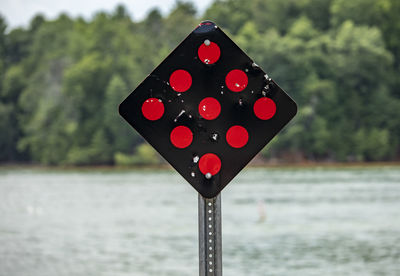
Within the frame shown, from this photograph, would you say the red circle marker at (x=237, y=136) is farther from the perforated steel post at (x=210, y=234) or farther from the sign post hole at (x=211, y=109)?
the perforated steel post at (x=210, y=234)

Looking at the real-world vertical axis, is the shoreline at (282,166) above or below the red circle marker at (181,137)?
above

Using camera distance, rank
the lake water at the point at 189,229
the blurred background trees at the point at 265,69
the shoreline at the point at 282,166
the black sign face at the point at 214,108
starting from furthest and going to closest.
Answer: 1. the blurred background trees at the point at 265,69
2. the shoreline at the point at 282,166
3. the lake water at the point at 189,229
4. the black sign face at the point at 214,108

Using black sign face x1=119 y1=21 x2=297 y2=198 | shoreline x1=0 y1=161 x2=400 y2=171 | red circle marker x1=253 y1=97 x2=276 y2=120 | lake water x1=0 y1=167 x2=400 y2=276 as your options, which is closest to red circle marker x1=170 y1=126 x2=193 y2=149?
black sign face x1=119 y1=21 x2=297 y2=198

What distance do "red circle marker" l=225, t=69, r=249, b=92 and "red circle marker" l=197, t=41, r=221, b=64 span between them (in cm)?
7

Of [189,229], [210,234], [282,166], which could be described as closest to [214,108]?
[210,234]

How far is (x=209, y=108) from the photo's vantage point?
2842mm

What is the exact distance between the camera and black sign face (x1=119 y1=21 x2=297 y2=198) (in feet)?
9.31

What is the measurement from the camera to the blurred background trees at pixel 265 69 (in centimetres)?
7788

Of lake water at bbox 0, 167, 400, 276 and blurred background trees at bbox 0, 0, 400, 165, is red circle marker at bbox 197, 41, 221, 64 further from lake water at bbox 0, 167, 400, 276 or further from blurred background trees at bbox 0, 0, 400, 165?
blurred background trees at bbox 0, 0, 400, 165

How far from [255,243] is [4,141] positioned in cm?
6562

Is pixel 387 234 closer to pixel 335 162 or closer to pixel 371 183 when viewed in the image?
pixel 371 183

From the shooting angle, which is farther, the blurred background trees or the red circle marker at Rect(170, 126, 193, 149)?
the blurred background trees

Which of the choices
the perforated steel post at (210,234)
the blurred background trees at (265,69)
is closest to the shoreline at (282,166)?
the blurred background trees at (265,69)

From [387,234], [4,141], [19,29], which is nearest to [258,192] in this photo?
[387,234]
